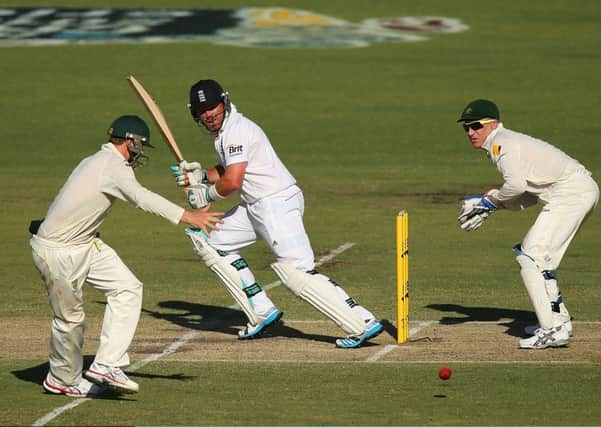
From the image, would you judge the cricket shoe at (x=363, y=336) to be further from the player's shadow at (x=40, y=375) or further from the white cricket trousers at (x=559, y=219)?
the player's shadow at (x=40, y=375)

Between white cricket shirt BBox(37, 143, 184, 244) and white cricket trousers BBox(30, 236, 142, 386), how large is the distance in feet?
0.45

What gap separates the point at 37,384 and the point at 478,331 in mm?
4271

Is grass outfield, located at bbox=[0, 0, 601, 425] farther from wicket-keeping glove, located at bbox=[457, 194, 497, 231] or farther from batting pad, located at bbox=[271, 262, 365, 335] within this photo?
wicket-keeping glove, located at bbox=[457, 194, 497, 231]

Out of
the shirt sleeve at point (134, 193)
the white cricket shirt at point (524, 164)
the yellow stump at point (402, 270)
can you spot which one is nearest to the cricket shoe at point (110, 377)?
the shirt sleeve at point (134, 193)

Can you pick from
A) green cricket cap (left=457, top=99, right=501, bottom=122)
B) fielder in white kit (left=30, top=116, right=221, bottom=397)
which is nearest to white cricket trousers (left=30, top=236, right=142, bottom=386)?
fielder in white kit (left=30, top=116, right=221, bottom=397)

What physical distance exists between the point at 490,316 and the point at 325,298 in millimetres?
2371

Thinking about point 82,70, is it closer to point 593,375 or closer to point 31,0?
point 31,0

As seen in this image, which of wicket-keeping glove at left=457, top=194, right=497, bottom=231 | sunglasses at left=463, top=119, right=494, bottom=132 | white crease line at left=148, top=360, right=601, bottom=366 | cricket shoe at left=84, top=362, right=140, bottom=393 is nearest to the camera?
cricket shoe at left=84, top=362, right=140, bottom=393

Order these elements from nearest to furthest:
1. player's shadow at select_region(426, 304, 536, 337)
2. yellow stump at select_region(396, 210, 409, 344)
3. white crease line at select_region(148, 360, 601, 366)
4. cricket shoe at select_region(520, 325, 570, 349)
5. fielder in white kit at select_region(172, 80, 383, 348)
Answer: white crease line at select_region(148, 360, 601, 366), yellow stump at select_region(396, 210, 409, 344), cricket shoe at select_region(520, 325, 570, 349), fielder in white kit at select_region(172, 80, 383, 348), player's shadow at select_region(426, 304, 536, 337)

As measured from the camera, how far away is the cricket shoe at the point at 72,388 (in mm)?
10070

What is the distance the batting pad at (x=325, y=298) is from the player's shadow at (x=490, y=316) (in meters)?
1.51

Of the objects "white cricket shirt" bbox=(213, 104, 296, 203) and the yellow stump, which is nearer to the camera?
the yellow stump

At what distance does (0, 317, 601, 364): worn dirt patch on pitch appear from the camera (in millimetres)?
11406

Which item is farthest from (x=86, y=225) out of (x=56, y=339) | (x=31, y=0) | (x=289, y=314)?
(x=31, y=0)
